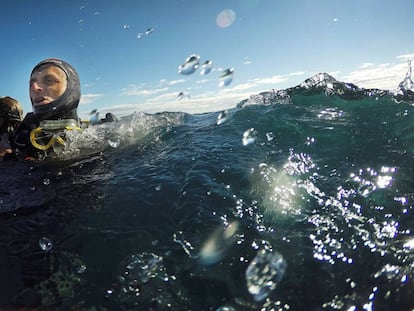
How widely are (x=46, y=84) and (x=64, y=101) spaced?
0.42 meters

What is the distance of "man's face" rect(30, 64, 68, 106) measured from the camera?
507cm

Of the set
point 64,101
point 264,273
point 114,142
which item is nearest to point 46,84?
point 64,101

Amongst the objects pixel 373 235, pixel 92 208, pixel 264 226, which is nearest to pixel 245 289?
pixel 264 226

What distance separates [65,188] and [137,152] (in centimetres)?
162

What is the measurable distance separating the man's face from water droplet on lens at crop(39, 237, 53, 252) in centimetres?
282

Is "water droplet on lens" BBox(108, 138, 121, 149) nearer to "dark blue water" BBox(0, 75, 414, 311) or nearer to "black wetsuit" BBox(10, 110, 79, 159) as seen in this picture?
"dark blue water" BBox(0, 75, 414, 311)

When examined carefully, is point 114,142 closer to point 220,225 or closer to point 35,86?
point 35,86

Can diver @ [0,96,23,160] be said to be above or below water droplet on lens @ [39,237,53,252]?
above

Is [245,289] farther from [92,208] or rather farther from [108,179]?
[108,179]

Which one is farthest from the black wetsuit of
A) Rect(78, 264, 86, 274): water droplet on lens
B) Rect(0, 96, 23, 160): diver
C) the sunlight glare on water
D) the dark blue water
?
the sunlight glare on water

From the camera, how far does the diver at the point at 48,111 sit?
4.68m

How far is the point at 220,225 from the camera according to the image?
3.03 metres

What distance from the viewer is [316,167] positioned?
414 cm

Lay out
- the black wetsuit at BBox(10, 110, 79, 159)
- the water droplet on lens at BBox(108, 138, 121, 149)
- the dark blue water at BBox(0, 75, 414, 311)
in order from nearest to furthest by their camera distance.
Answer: the dark blue water at BBox(0, 75, 414, 311) → the black wetsuit at BBox(10, 110, 79, 159) → the water droplet on lens at BBox(108, 138, 121, 149)
